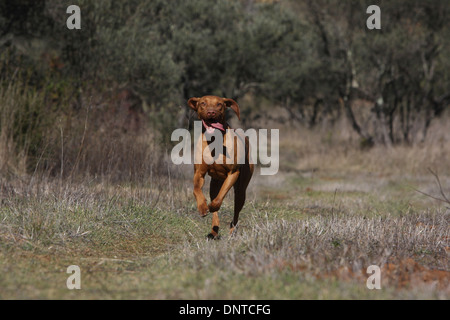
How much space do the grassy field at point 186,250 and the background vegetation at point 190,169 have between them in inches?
1.0

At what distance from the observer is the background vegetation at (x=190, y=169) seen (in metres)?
4.85

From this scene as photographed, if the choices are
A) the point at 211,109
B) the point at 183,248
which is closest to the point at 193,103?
the point at 211,109

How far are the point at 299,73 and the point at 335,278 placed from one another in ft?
66.9

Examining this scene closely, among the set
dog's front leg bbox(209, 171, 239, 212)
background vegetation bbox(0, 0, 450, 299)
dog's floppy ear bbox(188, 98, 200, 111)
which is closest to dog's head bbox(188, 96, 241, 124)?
dog's floppy ear bbox(188, 98, 200, 111)

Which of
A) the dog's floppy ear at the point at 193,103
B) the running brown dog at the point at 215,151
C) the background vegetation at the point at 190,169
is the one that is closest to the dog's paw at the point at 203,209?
the running brown dog at the point at 215,151

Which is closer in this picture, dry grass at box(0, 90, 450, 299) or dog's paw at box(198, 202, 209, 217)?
dry grass at box(0, 90, 450, 299)

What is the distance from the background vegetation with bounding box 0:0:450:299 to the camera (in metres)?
4.85

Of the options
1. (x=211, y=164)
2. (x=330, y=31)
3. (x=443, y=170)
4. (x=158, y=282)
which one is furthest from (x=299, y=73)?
(x=158, y=282)

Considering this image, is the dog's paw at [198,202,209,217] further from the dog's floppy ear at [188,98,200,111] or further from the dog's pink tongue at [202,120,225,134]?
the dog's floppy ear at [188,98,200,111]

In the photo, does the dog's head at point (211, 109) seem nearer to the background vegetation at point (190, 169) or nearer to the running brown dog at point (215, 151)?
the running brown dog at point (215, 151)

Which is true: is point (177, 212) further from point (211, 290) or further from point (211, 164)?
point (211, 290)

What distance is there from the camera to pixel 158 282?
455 cm

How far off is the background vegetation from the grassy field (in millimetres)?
25

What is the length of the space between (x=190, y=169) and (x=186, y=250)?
917cm
